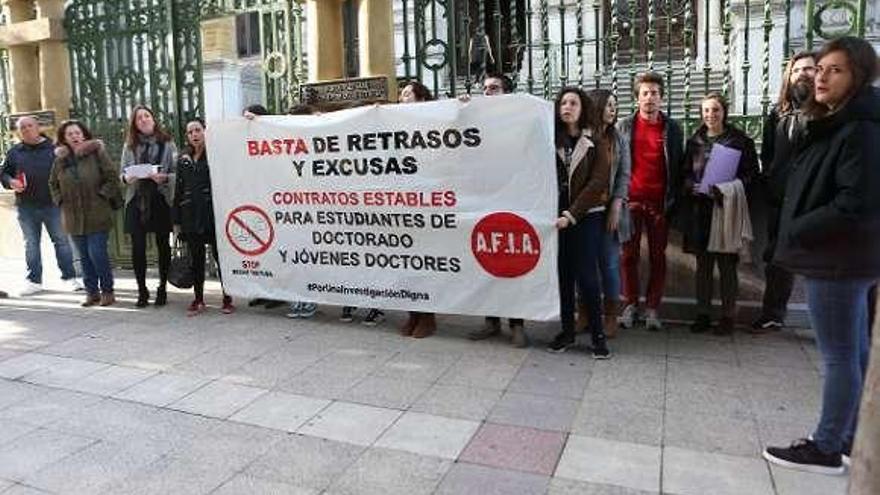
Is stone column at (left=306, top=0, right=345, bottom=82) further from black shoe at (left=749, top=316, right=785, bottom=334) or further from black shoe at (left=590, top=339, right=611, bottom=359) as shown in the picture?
black shoe at (left=749, top=316, right=785, bottom=334)

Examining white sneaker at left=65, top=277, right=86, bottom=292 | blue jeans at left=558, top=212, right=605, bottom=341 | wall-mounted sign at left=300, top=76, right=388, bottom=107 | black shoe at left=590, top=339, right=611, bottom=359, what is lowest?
black shoe at left=590, top=339, right=611, bottom=359

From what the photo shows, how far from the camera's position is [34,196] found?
26.0ft

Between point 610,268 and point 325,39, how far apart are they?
12.1 ft

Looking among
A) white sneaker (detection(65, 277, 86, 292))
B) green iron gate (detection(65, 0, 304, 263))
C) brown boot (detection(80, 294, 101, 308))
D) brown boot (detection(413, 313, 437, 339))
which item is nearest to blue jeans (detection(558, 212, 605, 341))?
brown boot (detection(413, 313, 437, 339))

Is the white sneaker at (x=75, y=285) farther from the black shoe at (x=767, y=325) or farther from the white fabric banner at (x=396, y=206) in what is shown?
the black shoe at (x=767, y=325)

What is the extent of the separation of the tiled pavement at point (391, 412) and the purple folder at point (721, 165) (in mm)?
1177

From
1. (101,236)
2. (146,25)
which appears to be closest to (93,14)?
(146,25)

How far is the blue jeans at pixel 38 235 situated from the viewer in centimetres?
807

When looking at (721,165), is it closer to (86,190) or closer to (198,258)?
(198,258)

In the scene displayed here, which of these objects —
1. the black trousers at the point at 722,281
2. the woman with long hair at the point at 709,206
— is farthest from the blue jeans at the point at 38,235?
the black trousers at the point at 722,281

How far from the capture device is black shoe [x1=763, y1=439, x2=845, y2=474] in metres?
3.42

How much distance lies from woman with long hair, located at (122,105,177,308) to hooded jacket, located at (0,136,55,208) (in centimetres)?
Result: 150

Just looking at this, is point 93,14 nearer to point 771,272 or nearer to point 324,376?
point 324,376

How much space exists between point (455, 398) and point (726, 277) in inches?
97.3
